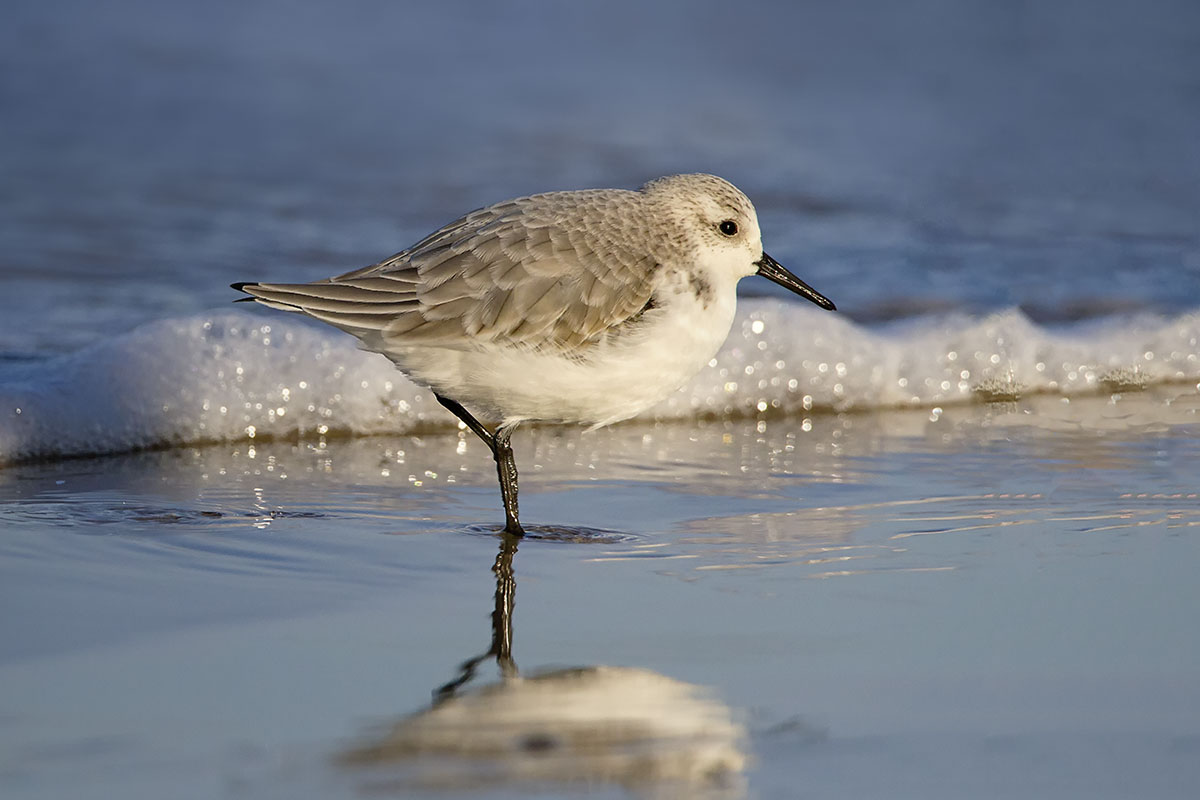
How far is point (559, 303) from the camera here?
12.6 ft

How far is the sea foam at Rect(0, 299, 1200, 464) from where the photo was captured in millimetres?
5328

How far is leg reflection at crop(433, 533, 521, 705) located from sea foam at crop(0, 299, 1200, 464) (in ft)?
5.25

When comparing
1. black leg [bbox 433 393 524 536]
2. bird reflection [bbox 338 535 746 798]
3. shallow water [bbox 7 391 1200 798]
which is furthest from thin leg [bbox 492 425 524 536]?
bird reflection [bbox 338 535 746 798]

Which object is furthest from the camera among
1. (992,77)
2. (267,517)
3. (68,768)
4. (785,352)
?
(992,77)

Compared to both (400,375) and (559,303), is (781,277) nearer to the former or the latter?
(559,303)

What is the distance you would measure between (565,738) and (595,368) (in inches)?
51.9

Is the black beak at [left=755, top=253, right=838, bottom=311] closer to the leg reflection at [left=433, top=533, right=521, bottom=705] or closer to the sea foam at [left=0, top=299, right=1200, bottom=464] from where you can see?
the leg reflection at [left=433, top=533, right=521, bottom=705]

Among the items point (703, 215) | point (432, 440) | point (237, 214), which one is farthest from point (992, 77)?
point (703, 215)

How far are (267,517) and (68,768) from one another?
1.80m

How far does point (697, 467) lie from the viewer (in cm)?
508

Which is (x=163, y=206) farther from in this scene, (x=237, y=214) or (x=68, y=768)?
(x=68, y=768)

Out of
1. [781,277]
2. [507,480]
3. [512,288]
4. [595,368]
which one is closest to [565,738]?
[595,368]

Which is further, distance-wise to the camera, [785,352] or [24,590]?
[785,352]

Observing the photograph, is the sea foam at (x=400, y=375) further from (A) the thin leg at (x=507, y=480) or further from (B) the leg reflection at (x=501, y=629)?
(B) the leg reflection at (x=501, y=629)
